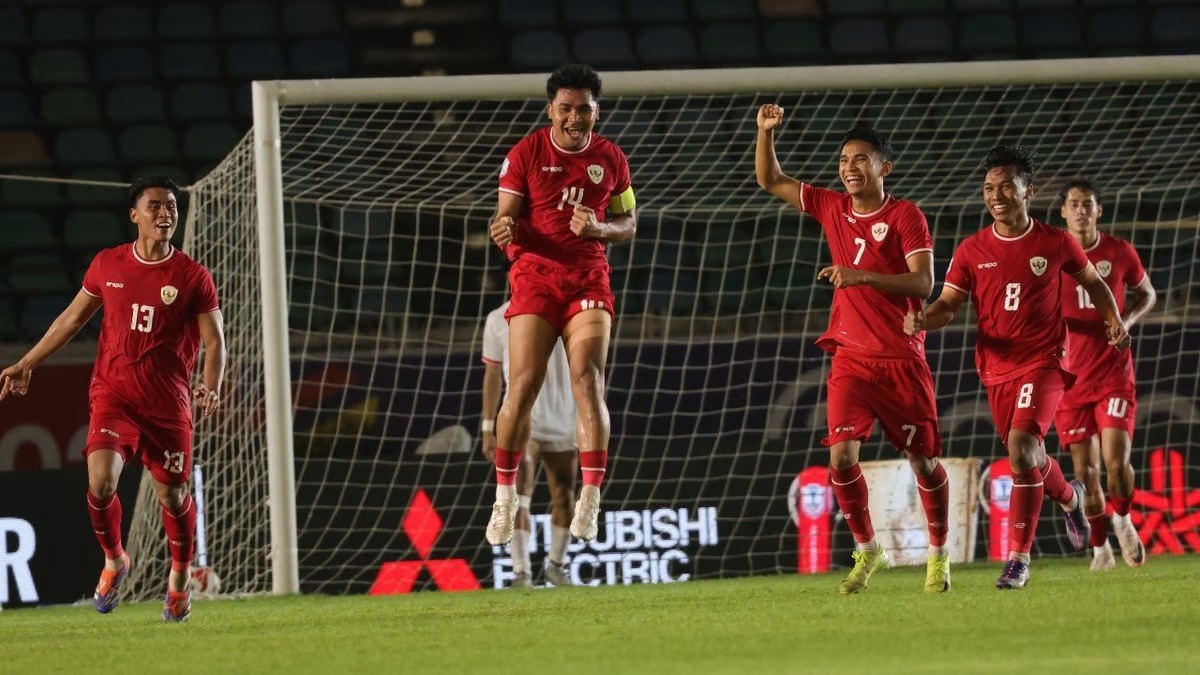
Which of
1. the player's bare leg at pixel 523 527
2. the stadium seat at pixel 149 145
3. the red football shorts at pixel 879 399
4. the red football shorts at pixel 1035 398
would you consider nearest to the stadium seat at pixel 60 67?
the stadium seat at pixel 149 145

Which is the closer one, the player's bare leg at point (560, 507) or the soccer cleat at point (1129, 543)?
the soccer cleat at point (1129, 543)

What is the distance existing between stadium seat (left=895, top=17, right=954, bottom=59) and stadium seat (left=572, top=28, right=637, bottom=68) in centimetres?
236

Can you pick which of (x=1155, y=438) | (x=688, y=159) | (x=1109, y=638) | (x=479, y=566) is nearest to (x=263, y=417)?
(x=479, y=566)

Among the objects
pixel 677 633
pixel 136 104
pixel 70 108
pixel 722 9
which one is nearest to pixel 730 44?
pixel 722 9

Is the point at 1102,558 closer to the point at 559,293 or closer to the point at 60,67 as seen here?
the point at 559,293

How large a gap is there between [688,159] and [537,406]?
186 inches

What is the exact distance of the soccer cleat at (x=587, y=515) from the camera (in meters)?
6.94

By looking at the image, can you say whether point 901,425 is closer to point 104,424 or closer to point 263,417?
point 104,424

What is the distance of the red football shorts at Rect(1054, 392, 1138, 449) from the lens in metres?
9.23

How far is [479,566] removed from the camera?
9.95 m

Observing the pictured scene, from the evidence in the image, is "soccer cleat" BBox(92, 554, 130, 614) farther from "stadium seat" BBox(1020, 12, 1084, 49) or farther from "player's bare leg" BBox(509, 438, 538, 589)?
"stadium seat" BBox(1020, 12, 1084, 49)

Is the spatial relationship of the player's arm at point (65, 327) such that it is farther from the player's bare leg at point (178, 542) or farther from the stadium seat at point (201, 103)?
the stadium seat at point (201, 103)

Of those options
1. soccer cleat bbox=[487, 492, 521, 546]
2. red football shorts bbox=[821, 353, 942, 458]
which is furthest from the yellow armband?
soccer cleat bbox=[487, 492, 521, 546]

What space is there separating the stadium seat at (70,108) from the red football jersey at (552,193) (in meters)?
8.79
